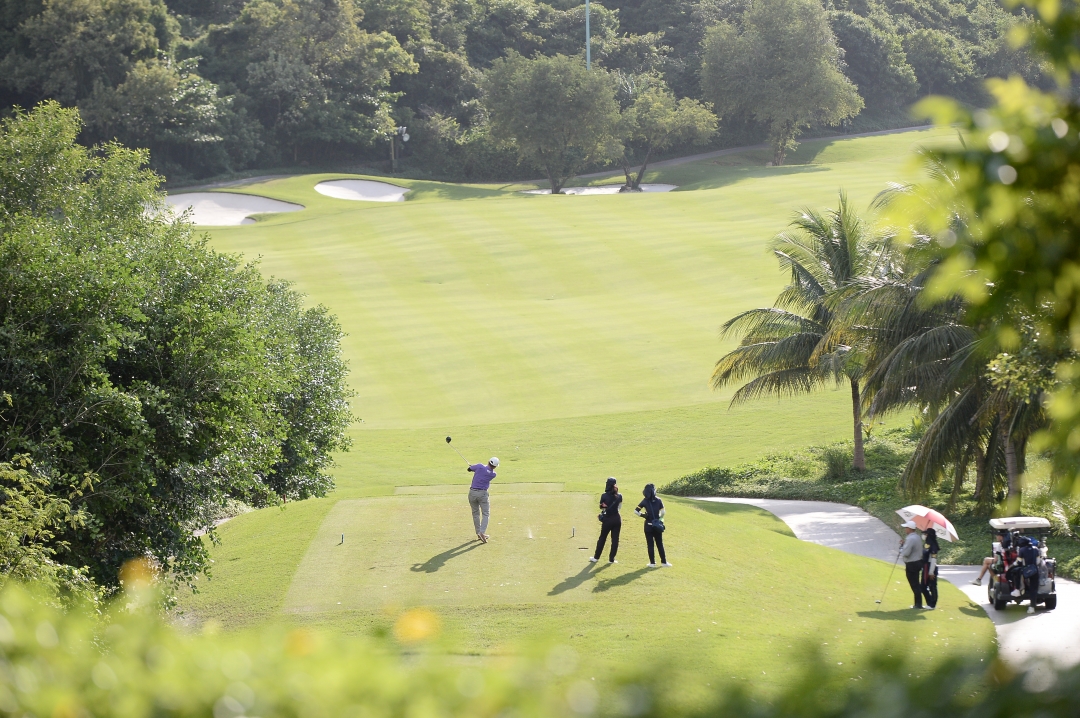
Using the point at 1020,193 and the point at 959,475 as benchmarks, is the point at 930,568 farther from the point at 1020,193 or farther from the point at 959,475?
the point at 1020,193

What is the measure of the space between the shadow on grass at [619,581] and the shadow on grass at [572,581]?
24 cm

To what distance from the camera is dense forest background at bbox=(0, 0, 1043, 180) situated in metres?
66.7

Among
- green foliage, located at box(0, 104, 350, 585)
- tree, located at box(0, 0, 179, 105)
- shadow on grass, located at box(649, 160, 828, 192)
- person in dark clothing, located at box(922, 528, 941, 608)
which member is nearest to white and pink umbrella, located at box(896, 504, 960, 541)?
person in dark clothing, located at box(922, 528, 941, 608)

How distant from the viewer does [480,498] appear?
14703 mm

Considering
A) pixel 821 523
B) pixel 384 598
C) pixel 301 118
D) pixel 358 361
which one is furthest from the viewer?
pixel 301 118

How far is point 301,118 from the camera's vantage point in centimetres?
7606

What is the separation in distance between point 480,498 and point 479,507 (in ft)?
0.82

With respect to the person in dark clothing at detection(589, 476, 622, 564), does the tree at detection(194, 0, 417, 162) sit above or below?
above

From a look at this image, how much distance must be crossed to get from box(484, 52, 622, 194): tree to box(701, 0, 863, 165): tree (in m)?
12.0

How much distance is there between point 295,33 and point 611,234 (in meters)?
41.8

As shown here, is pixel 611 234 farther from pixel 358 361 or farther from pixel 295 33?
pixel 295 33

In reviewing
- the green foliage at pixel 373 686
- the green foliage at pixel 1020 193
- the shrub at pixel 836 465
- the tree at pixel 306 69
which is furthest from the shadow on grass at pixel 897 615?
the tree at pixel 306 69

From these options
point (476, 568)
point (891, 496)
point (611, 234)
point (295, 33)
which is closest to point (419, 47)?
point (295, 33)

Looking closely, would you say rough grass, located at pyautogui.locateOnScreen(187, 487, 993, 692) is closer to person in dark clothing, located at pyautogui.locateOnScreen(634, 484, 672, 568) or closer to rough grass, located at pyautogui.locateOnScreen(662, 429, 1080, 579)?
person in dark clothing, located at pyautogui.locateOnScreen(634, 484, 672, 568)
